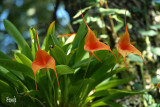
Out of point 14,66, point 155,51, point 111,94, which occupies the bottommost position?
point 111,94

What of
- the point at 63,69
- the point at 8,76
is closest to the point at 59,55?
the point at 63,69

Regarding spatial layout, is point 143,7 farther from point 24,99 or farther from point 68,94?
point 24,99

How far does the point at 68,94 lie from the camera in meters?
0.94

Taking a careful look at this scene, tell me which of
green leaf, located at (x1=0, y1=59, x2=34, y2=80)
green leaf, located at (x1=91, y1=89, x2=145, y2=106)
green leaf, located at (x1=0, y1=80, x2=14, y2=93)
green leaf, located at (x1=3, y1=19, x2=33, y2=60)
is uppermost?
green leaf, located at (x1=3, y1=19, x2=33, y2=60)

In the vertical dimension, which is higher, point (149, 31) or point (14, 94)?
point (149, 31)

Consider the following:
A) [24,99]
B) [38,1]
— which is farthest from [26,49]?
[38,1]

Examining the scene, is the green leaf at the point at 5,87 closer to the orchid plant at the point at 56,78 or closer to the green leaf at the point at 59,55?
the orchid plant at the point at 56,78

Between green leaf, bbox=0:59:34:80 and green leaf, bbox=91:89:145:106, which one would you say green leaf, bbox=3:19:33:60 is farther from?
green leaf, bbox=91:89:145:106

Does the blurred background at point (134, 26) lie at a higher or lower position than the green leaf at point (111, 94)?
higher

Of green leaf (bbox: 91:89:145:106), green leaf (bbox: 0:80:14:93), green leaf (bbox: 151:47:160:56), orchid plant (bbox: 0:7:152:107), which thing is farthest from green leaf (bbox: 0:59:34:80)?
green leaf (bbox: 151:47:160:56)

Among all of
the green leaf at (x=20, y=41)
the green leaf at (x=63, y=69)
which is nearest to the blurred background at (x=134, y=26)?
the green leaf at (x=20, y=41)

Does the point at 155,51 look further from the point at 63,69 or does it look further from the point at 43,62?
the point at 43,62

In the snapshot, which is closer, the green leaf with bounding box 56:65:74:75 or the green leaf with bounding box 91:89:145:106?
the green leaf with bounding box 56:65:74:75

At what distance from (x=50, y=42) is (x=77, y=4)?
880 millimetres
